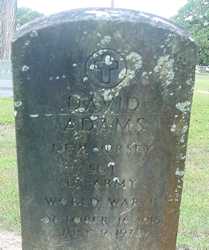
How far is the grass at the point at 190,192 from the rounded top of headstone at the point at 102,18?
8.09ft

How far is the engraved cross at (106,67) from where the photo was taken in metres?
3.12

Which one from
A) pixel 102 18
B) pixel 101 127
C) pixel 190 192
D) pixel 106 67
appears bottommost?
pixel 190 192

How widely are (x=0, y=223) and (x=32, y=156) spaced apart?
2.33 meters

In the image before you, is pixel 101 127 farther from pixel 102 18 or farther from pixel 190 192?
pixel 190 192

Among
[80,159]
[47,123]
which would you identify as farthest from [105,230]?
[47,123]

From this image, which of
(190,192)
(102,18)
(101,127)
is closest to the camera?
(102,18)

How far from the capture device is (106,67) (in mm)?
3135

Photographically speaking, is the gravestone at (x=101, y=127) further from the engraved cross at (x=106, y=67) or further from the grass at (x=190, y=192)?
the grass at (x=190, y=192)

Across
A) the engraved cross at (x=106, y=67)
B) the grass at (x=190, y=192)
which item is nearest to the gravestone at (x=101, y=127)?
the engraved cross at (x=106, y=67)

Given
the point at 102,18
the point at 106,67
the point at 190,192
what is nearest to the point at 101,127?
the point at 106,67

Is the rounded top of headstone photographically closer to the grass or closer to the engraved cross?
the engraved cross

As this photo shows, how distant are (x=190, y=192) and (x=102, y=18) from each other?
12.8 ft

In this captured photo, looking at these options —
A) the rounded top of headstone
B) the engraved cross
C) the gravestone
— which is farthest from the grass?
the rounded top of headstone

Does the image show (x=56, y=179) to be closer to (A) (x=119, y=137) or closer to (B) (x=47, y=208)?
(B) (x=47, y=208)
